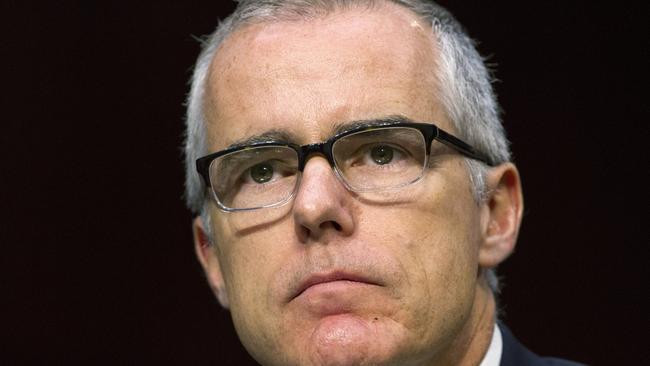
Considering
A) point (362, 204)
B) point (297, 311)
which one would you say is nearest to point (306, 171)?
point (362, 204)

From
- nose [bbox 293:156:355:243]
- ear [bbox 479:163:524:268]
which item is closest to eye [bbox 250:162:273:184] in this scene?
nose [bbox 293:156:355:243]

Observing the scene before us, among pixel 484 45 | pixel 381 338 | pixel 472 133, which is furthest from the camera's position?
pixel 484 45

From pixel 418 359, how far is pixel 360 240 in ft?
0.91

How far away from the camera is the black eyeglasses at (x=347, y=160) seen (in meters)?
1.95

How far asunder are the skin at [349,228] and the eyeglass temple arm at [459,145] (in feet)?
0.09

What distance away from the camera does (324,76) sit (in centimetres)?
198

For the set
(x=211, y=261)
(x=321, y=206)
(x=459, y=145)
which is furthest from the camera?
(x=211, y=261)

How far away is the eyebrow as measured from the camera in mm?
1951

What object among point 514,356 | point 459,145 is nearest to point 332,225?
point 459,145

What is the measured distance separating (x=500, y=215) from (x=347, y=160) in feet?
1.48

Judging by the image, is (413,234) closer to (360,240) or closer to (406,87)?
(360,240)

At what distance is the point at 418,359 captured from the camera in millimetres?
1927

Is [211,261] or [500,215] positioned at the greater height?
[500,215]

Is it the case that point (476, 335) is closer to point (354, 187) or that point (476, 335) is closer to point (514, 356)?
point (514, 356)
